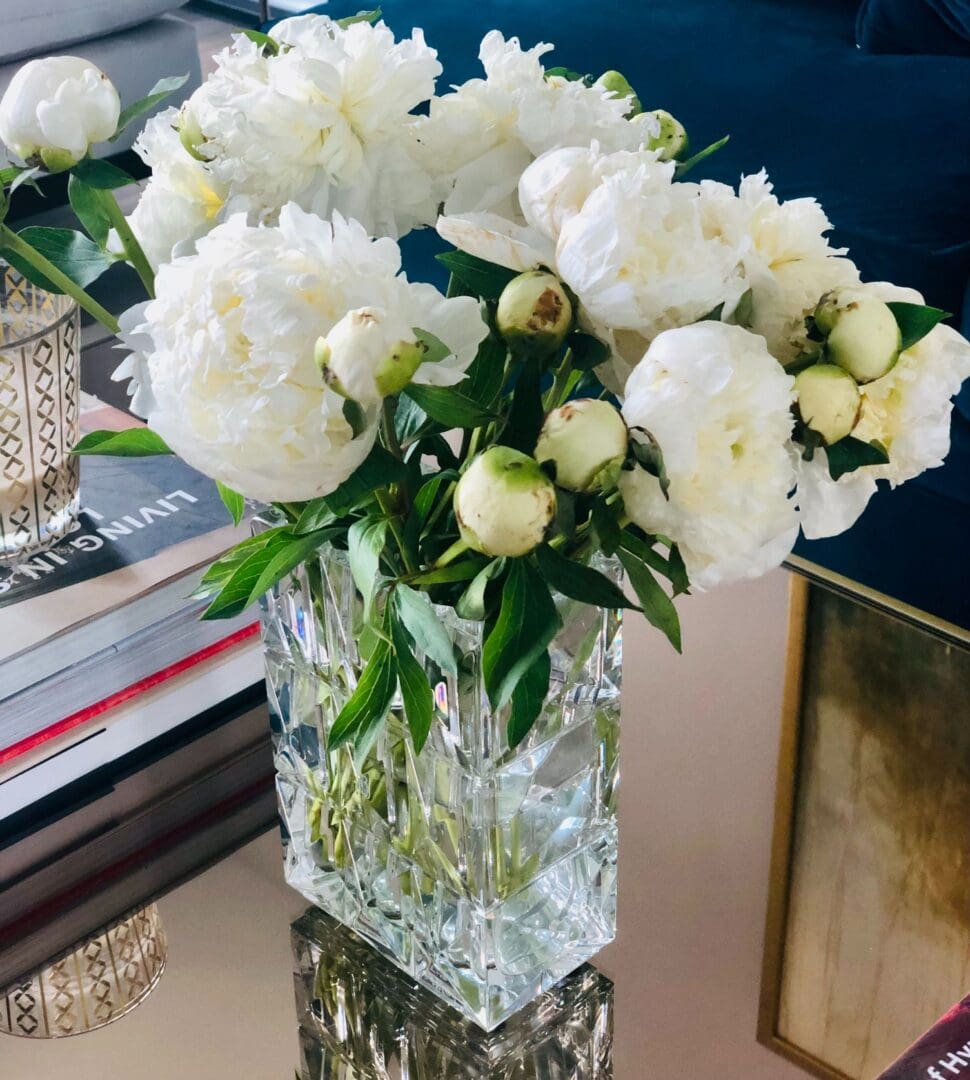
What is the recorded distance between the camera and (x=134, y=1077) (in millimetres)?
578

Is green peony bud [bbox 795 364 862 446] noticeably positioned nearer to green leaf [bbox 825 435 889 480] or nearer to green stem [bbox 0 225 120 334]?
green leaf [bbox 825 435 889 480]

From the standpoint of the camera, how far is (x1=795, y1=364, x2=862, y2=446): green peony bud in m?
0.43

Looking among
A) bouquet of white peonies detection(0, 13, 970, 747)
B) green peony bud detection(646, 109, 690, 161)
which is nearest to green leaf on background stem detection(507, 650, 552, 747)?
bouquet of white peonies detection(0, 13, 970, 747)

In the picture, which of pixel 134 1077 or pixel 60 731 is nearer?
pixel 134 1077

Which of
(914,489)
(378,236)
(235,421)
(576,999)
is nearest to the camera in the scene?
(235,421)

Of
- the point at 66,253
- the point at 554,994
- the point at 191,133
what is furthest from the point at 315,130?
the point at 554,994

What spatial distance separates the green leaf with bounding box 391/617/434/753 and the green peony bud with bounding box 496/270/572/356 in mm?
117

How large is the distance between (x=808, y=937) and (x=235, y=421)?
0.39 m

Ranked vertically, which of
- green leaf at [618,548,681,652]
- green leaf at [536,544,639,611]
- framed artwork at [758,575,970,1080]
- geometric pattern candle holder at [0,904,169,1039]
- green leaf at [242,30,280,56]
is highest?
green leaf at [242,30,280,56]

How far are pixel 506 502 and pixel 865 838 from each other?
379 millimetres

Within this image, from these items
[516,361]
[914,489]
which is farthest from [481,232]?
[914,489]

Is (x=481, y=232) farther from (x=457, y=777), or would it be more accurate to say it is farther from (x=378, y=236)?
(x=457, y=777)

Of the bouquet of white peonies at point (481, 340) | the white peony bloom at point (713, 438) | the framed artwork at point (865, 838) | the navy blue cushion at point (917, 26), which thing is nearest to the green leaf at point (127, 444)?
the bouquet of white peonies at point (481, 340)

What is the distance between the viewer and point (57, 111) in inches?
20.6
